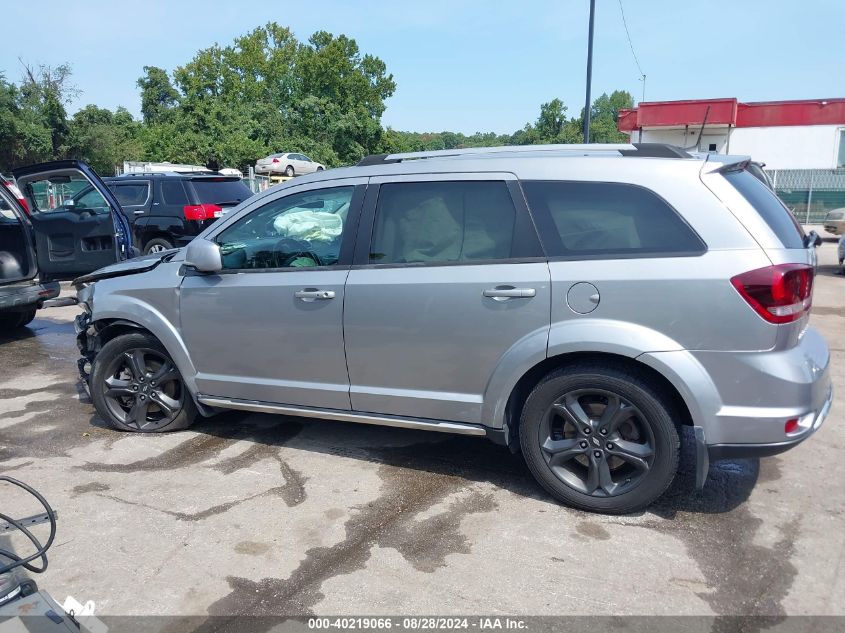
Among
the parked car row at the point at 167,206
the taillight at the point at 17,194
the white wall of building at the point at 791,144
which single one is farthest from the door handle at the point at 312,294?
the white wall of building at the point at 791,144

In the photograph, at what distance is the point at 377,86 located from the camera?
2311 inches

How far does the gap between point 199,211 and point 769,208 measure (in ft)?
33.6

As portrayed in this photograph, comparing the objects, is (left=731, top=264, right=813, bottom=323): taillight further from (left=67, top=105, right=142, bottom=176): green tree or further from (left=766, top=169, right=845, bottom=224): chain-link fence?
(left=67, top=105, right=142, bottom=176): green tree

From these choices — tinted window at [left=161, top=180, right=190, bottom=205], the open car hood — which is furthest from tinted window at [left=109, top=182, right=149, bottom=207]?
the open car hood

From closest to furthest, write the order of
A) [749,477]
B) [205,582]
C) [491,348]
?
[205,582], [491,348], [749,477]

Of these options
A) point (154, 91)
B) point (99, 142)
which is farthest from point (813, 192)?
point (154, 91)

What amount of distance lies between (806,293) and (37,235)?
25.3ft

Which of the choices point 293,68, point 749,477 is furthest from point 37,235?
point 293,68

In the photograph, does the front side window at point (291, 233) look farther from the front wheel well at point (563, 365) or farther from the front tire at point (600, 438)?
the front tire at point (600, 438)

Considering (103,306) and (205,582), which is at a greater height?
(103,306)

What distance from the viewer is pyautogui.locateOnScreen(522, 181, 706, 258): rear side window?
135 inches

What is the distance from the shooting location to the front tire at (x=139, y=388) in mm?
4883

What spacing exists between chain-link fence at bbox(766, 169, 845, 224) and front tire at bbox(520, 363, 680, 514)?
934 inches

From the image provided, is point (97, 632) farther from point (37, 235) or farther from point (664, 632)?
point (37, 235)
